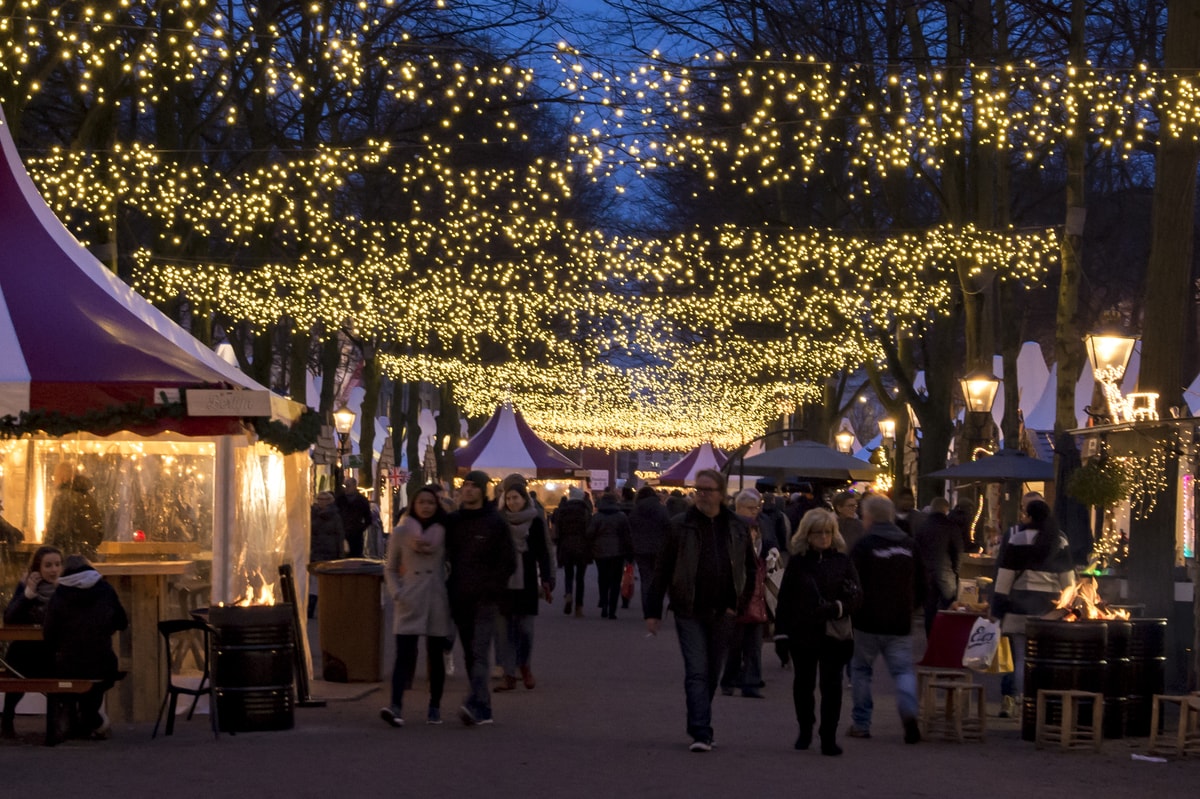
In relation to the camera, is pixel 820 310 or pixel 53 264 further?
pixel 820 310

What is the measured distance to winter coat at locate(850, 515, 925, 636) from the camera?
11.6 meters

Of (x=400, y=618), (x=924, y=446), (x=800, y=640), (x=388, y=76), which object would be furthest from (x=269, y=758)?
(x=388, y=76)

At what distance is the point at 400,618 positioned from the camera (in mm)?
12070

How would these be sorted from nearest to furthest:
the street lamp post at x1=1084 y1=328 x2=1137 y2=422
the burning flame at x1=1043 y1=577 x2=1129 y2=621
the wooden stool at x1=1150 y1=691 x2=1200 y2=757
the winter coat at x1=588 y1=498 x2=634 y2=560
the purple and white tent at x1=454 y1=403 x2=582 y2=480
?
1. the wooden stool at x1=1150 y1=691 x2=1200 y2=757
2. the burning flame at x1=1043 y1=577 x2=1129 y2=621
3. the street lamp post at x1=1084 y1=328 x2=1137 y2=422
4. the winter coat at x1=588 y1=498 x2=634 y2=560
5. the purple and white tent at x1=454 y1=403 x2=582 y2=480

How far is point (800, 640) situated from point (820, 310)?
20.0 meters

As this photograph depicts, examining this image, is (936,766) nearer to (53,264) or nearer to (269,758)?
(269,758)

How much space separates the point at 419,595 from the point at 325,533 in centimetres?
1125

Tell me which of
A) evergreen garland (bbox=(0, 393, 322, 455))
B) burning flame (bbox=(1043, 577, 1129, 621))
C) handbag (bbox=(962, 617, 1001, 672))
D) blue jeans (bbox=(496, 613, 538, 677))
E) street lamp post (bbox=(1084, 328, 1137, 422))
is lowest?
blue jeans (bbox=(496, 613, 538, 677))

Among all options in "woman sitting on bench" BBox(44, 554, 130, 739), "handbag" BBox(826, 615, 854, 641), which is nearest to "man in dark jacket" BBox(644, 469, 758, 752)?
"handbag" BBox(826, 615, 854, 641)

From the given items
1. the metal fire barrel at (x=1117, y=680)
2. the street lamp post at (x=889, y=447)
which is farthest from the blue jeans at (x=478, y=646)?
the street lamp post at (x=889, y=447)

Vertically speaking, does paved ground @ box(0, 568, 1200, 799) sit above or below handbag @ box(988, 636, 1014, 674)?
below

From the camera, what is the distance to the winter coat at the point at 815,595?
11000 millimetres

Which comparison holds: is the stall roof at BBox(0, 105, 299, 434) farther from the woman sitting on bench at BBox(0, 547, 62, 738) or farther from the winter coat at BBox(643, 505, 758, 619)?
the winter coat at BBox(643, 505, 758, 619)

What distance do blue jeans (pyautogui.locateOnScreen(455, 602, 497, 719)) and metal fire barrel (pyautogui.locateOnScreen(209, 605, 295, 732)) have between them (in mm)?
1189
